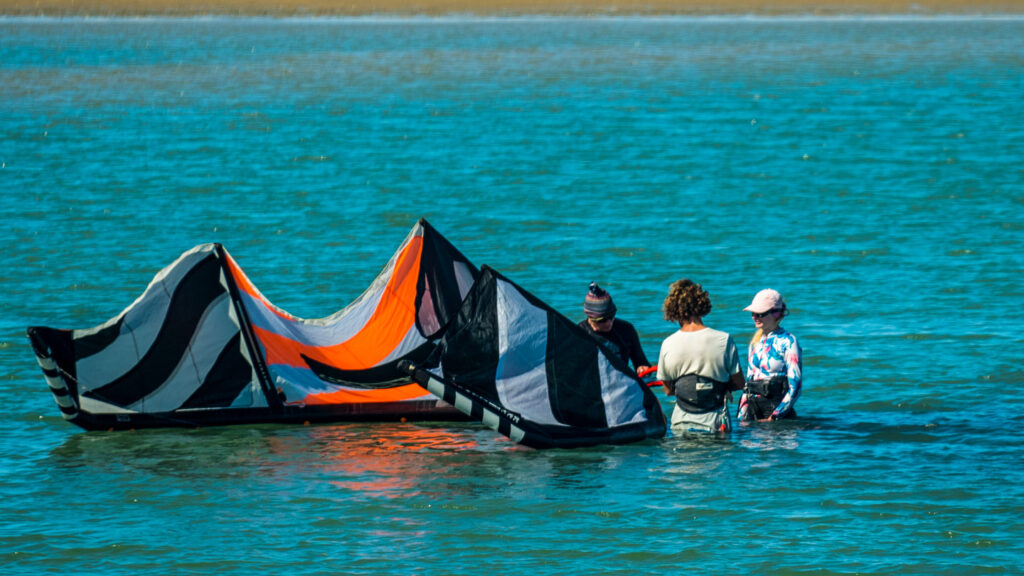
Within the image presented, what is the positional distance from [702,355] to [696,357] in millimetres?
55

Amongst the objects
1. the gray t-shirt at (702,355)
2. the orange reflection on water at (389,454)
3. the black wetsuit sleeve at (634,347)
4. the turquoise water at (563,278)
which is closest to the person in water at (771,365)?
the gray t-shirt at (702,355)

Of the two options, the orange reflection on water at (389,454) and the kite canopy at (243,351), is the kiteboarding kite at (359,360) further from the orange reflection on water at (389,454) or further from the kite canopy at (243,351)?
the orange reflection on water at (389,454)

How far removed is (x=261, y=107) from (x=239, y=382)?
42751 mm

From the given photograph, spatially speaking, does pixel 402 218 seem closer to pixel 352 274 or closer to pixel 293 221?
pixel 293 221

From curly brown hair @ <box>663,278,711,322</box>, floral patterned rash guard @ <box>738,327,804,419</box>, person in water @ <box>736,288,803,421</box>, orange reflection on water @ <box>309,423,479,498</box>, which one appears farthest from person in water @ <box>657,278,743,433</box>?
orange reflection on water @ <box>309,423,479,498</box>

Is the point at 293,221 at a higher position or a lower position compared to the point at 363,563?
higher

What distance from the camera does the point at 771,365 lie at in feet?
41.9

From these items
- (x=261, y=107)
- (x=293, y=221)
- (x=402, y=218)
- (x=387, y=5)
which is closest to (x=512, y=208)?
(x=402, y=218)

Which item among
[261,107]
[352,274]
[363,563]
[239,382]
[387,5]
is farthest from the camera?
[387,5]

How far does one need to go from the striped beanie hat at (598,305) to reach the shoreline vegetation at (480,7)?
11095cm

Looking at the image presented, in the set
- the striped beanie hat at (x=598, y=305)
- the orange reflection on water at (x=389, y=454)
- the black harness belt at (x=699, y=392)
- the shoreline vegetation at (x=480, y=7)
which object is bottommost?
the orange reflection on water at (x=389, y=454)

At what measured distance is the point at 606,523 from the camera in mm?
11961

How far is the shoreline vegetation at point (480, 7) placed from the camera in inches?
4779

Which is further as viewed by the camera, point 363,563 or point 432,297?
point 432,297
